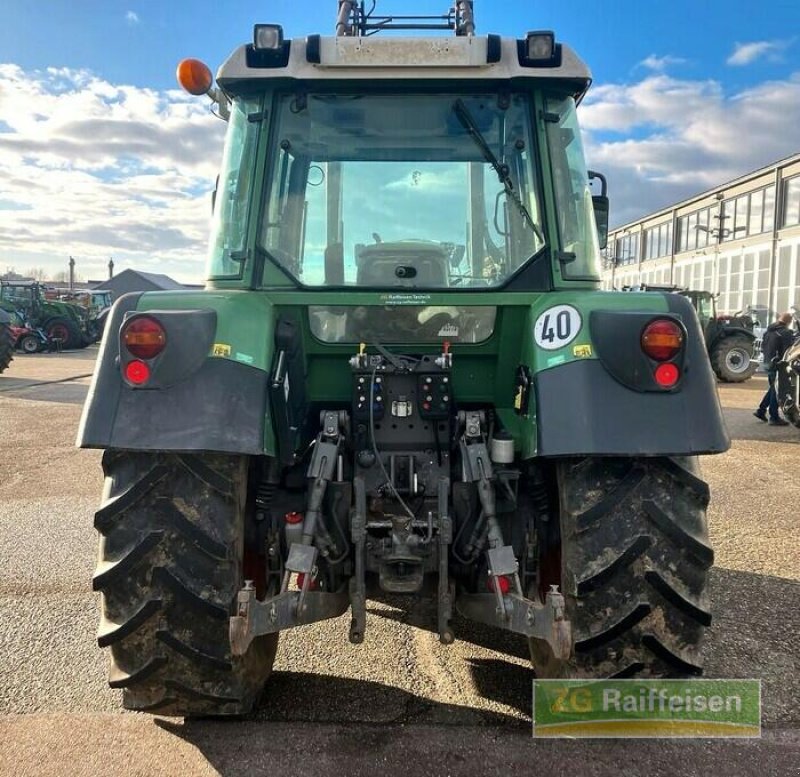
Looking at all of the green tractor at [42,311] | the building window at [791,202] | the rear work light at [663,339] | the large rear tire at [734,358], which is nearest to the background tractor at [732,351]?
the large rear tire at [734,358]

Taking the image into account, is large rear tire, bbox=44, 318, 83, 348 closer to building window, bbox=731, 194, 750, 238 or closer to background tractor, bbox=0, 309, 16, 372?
background tractor, bbox=0, 309, 16, 372

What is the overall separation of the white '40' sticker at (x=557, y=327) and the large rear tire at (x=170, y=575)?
1.22 meters

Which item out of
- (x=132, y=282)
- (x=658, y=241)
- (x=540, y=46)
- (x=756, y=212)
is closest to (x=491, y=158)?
(x=540, y=46)

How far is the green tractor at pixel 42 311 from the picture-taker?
998 inches

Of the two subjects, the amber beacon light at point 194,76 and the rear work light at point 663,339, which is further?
the amber beacon light at point 194,76

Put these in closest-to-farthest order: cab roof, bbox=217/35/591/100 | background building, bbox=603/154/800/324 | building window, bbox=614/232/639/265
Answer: cab roof, bbox=217/35/591/100
background building, bbox=603/154/800/324
building window, bbox=614/232/639/265

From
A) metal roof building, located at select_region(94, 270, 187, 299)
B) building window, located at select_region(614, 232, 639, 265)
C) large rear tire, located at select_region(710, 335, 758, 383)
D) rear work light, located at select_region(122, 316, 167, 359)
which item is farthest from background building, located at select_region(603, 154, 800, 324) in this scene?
metal roof building, located at select_region(94, 270, 187, 299)

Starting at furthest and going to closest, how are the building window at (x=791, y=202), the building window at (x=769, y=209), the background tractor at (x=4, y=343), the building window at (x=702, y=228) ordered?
1. the building window at (x=702, y=228)
2. the building window at (x=769, y=209)
3. the building window at (x=791, y=202)
4. the background tractor at (x=4, y=343)

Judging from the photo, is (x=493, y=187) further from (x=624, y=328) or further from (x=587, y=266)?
(x=624, y=328)

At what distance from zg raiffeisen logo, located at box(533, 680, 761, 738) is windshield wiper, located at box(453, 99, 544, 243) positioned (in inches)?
69.2

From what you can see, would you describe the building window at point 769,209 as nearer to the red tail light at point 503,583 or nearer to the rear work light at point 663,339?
the rear work light at point 663,339

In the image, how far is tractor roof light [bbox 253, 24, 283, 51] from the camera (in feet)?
9.57

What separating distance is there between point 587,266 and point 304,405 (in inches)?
52.1

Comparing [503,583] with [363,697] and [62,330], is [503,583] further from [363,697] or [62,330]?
[62,330]
